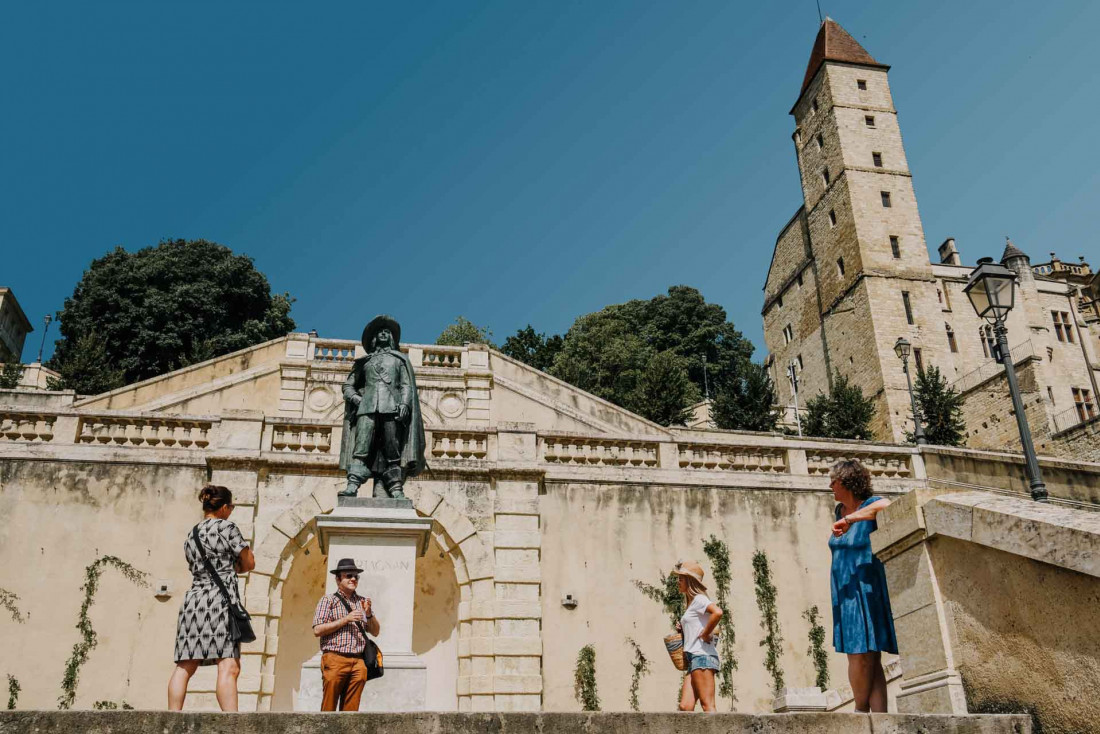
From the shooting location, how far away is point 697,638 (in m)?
7.69

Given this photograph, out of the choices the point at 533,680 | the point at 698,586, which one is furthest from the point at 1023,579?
the point at 533,680

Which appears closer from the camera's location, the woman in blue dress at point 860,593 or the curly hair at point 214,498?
the woman in blue dress at point 860,593

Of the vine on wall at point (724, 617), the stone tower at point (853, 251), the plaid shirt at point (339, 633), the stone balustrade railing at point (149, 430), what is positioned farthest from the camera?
the stone tower at point (853, 251)

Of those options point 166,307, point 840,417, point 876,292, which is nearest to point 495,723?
point 840,417

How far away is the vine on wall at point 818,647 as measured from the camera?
1527cm

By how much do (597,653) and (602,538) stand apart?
1942mm

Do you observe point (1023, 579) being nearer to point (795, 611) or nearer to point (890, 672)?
point (890, 672)

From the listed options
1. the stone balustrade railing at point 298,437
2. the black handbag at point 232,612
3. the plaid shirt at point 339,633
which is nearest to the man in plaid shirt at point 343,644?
the plaid shirt at point 339,633

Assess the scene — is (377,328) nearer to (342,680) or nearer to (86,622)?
(342,680)

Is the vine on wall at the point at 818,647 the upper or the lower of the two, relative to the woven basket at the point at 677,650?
upper

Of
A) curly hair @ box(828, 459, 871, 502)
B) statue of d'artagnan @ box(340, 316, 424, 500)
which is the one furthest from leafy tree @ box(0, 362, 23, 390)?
curly hair @ box(828, 459, 871, 502)

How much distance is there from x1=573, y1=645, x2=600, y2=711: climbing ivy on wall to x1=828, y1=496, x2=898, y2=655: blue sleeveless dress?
9.00 m

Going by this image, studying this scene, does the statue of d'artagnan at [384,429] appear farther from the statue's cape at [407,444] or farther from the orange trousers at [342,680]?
the orange trousers at [342,680]

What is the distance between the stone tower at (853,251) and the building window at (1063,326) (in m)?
9.34
